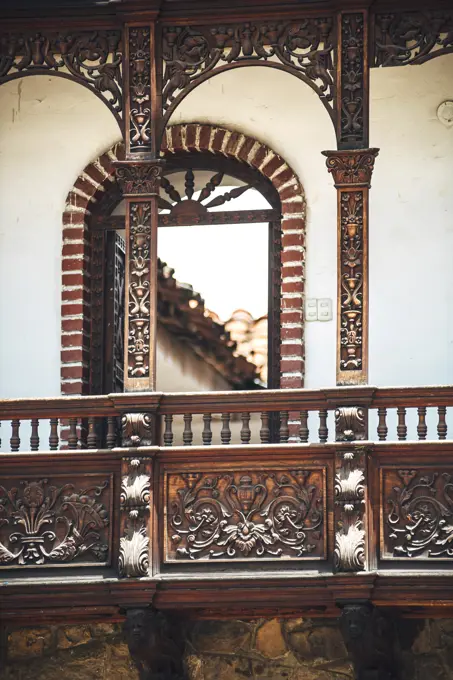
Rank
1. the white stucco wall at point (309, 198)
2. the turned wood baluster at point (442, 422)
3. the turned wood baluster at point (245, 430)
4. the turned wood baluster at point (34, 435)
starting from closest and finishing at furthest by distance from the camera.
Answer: the turned wood baluster at point (442, 422) < the turned wood baluster at point (245, 430) < the turned wood baluster at point (34, 435) < the white stucco wall at point (309, 198)

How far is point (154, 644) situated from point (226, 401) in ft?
5.07

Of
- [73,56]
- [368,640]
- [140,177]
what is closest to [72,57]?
[73,56]

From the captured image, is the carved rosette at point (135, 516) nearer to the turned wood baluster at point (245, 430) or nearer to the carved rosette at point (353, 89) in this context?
the turned wood baluster at point (245, 430)

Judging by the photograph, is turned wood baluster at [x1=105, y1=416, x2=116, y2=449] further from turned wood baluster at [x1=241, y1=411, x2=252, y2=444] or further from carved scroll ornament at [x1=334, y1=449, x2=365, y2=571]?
carved scroll ornament at [x1=334, y1=449, x2=365, y2=571]

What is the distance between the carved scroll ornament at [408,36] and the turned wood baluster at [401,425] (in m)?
2.17

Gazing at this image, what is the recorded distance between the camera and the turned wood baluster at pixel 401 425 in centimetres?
1274

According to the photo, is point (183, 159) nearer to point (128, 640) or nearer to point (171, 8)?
point (171, 8)

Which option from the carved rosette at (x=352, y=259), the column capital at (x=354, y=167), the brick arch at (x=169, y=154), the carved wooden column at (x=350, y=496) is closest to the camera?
the carved wooden column at (x=350, y=496)

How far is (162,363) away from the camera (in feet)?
49.1

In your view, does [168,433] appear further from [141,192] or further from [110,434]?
[141,192]

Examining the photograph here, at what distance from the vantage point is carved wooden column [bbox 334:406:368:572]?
12.6 meters

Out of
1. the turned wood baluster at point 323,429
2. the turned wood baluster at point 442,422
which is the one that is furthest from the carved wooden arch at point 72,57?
the turned wood baluster at point 442,422

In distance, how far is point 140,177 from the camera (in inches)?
524

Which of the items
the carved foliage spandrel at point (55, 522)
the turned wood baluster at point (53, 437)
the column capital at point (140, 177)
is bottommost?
the carved foliage spandrel at point (55, 522)
